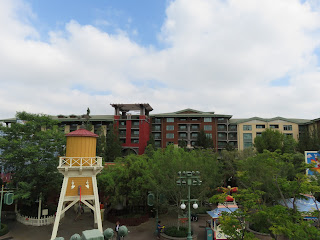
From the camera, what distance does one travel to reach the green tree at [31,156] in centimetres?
2305

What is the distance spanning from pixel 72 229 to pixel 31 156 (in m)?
8.27

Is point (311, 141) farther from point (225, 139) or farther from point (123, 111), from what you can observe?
point (123, 111)

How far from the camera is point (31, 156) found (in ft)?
76.1

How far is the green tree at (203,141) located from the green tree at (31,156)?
34.4 metres

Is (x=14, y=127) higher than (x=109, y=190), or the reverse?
(x=14, y=127)

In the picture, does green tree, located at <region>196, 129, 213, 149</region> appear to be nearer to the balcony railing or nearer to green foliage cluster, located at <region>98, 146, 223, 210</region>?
green foliage cluster, located at <region>98, 146, 223, 210</region>

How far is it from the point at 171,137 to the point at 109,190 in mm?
35678

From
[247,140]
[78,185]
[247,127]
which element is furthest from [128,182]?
[247,127]

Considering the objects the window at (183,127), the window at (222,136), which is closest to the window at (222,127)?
the window at (222,136)

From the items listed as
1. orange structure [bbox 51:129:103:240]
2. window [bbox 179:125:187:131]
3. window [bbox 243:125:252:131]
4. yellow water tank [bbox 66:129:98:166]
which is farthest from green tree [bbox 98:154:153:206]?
window [bbox 243:125:252:131]

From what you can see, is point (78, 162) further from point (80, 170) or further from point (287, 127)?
point (287, 127)

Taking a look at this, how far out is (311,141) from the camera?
140 ft

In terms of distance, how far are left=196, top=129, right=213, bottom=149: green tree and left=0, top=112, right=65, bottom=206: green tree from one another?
34.4m

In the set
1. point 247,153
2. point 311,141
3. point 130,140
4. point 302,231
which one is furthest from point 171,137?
point 302,231
